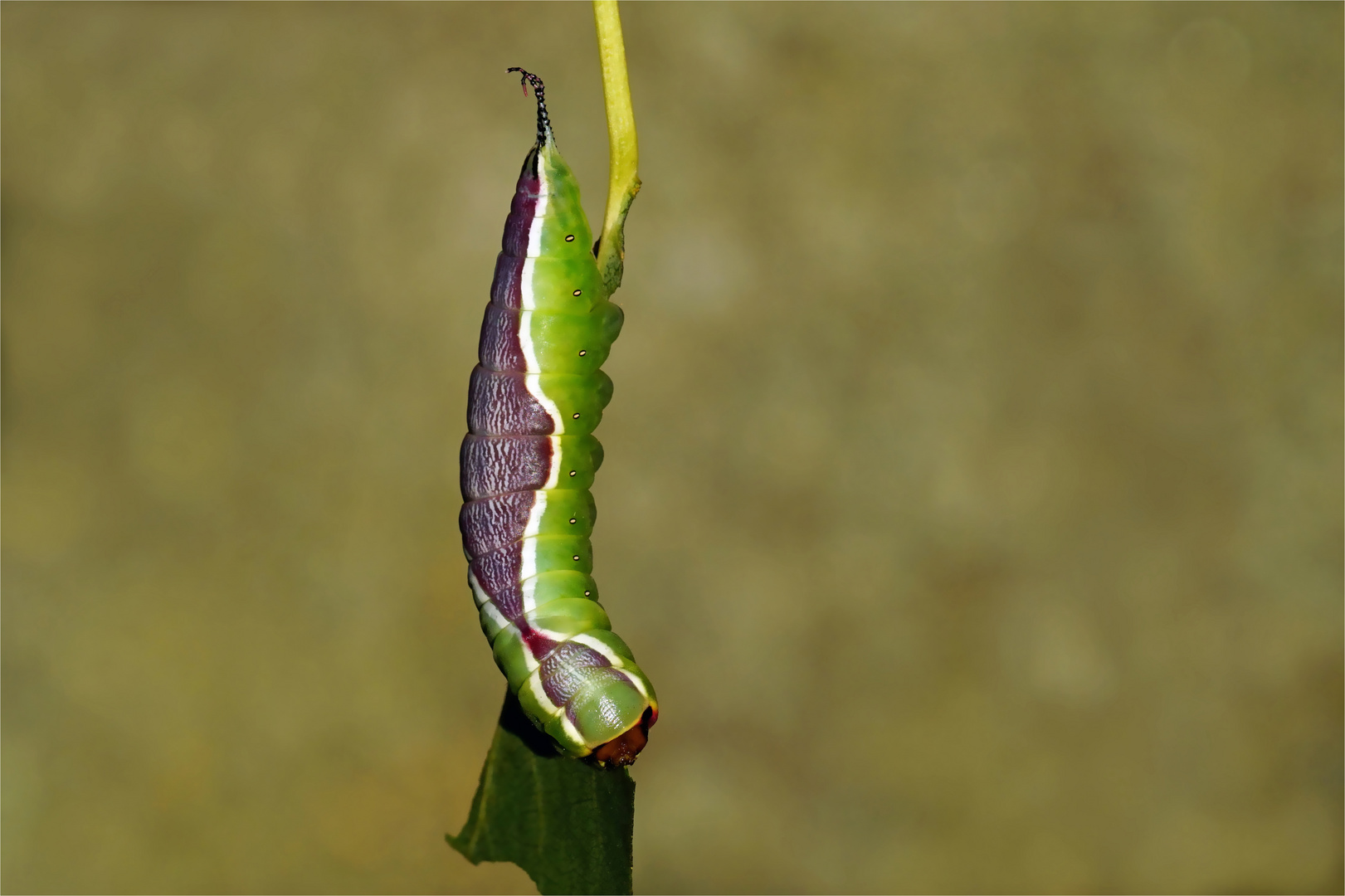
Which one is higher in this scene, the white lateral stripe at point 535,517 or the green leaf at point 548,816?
the white lateral stripe at point 535,517

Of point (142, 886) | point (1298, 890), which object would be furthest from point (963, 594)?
point (142, 886)

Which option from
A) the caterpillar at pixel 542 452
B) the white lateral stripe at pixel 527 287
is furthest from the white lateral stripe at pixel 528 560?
the white lateral stripe at pixel 527 287

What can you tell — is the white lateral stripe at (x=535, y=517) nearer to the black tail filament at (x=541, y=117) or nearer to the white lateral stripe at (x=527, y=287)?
the white lateral stripe at (x=527, y=287)

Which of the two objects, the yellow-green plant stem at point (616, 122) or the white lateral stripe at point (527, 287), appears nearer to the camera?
the yellow-green plant stem at point (616, 122)

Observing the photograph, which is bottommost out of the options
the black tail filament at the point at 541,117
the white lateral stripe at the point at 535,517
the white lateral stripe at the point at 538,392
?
the white lateral stripe at the point at 535,517

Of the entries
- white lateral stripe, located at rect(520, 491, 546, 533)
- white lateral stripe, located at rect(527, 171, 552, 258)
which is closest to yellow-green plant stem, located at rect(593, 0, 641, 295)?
white lateral stripe, located at rect(527, 171, 552, 258)

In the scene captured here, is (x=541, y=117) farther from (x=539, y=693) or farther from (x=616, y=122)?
(x=539, y=693)

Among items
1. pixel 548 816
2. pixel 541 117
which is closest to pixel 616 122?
pixel 541 117

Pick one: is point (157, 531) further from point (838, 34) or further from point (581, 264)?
point (581, 264)
